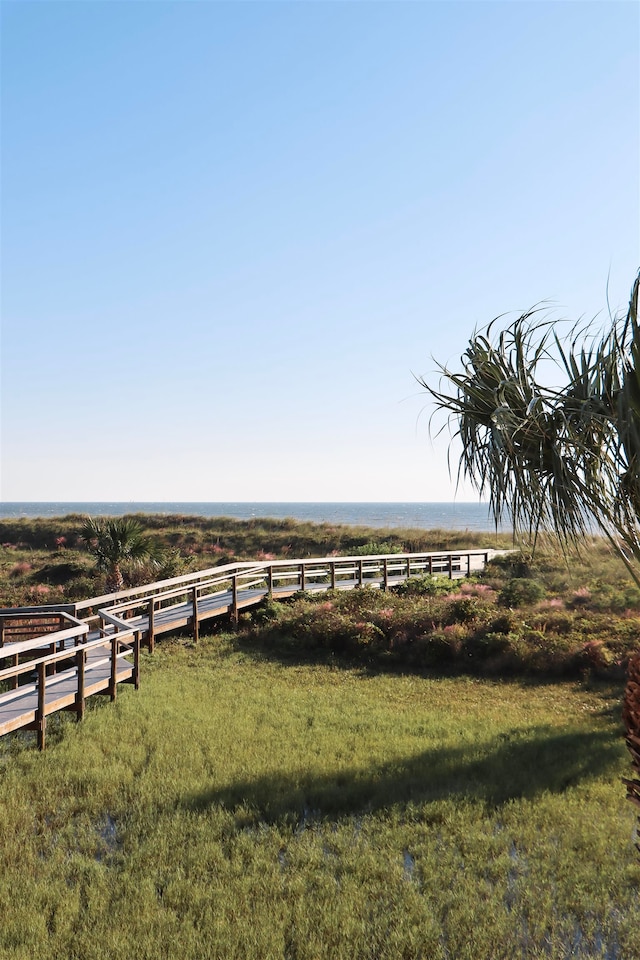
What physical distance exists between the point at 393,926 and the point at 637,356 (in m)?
4.48

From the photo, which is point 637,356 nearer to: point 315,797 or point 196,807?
point 315,797

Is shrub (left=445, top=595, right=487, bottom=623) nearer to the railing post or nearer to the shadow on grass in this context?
the shadow on grass

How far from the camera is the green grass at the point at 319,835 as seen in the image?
4.64m

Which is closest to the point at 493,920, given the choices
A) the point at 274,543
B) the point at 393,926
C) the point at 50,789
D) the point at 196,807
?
the point at 393,926

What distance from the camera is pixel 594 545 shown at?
20.0 feet

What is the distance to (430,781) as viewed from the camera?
7145 millimetres

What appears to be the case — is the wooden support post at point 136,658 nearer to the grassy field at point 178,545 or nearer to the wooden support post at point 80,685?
the wooden support post at point 80,685

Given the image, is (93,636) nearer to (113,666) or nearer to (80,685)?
(113,666)

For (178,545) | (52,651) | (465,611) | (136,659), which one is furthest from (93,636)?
(178,545)

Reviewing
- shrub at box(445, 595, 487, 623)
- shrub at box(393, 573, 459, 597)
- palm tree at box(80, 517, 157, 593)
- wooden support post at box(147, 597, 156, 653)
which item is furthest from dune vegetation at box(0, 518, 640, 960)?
palm tree at box(80, 517, 157, 593)

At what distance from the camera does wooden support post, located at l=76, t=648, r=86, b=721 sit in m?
9.22

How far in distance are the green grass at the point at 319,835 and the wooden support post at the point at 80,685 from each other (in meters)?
0.23

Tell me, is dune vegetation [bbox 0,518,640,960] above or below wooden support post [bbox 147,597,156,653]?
below

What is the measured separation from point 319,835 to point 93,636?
9.50 meters
